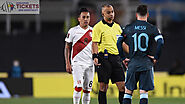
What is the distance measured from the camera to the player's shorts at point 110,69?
38.9 ft

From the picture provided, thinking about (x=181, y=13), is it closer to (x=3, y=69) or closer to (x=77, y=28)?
(x=3, y=69)

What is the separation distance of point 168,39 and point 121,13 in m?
3.19

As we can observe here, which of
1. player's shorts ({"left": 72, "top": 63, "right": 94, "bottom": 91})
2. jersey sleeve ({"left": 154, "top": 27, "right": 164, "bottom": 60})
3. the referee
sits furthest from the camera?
player's shorts ({"left": 72, "top": 63, "right": 94, "bottom": 91})

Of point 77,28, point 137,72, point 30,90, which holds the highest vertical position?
point 77,28

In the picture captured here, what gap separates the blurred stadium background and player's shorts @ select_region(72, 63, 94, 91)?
4.27m

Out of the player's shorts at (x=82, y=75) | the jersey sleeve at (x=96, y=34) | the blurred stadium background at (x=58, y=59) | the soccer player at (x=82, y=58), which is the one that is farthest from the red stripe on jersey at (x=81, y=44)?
the blurred stadium background at (x=58, y=59)

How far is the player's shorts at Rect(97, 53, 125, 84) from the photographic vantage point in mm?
11867

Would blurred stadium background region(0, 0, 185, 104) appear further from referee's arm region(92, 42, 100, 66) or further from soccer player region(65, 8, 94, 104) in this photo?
referee's arm region(92, 42, 100, 66)

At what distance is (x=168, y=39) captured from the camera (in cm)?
2523

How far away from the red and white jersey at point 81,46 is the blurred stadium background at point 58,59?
448cm

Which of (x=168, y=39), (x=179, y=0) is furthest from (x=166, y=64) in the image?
(x=179, y=0)

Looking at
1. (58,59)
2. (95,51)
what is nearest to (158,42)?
(95,51)

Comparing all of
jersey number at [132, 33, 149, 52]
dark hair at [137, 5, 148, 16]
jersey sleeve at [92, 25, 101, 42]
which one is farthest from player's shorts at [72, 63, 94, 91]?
dark hair at [137, 5, 148, 16]

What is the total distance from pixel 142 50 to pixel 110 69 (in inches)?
73.2
